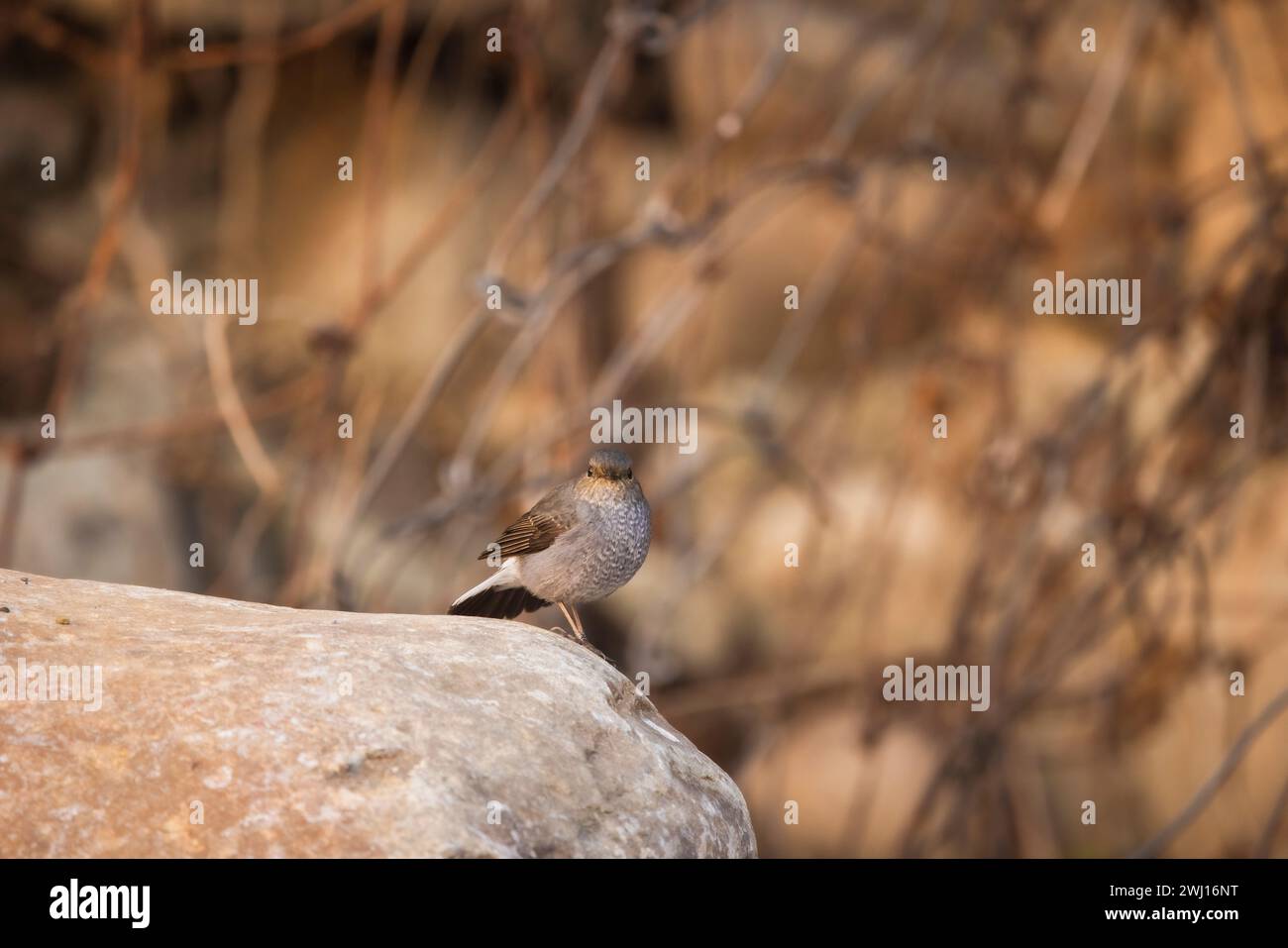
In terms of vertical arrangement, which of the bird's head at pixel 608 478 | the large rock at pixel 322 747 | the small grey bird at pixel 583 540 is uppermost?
the bird's head at pixel 608 478

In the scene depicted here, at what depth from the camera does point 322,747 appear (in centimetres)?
258

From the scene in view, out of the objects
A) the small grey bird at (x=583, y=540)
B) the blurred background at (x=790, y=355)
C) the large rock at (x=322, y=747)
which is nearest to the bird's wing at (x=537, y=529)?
the small grey bird at (x=583, y=540)

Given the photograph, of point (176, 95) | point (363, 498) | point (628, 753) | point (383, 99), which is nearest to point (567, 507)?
point (628, 753)

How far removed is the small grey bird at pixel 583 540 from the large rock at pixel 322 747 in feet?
1.06

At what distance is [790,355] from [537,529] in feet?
7.84

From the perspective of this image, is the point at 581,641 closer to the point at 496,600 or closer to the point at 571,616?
the point at 571,616

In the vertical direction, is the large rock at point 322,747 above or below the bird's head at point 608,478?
below

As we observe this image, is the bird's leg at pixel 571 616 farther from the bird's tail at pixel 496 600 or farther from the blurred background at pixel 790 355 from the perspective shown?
the blurred background at pixel 790 355

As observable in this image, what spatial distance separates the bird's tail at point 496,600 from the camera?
371cm

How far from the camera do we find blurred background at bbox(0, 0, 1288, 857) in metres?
5.77

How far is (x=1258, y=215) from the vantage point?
5602 millimetres

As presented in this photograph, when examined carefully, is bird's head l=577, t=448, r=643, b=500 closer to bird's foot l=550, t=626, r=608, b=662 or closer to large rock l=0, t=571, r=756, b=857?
bird's foot l=550, t=626, r=608, b=662

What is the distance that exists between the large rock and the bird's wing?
426 millimetres

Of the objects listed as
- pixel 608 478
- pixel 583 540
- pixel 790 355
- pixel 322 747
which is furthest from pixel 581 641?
pixel 790 355
